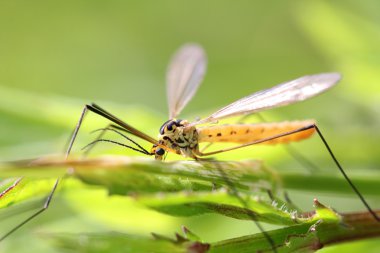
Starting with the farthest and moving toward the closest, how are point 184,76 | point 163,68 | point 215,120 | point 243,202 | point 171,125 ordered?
point 163,68 < point 184,76 < point 171,125 < point 215,120 < point 243,202

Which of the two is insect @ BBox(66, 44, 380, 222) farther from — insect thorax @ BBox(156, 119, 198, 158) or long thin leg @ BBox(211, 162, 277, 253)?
long thin leg @ BBox(211, 162, 277, 253)

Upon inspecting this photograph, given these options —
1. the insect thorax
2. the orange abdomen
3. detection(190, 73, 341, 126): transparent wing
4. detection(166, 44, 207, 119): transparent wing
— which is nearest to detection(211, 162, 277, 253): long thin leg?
detection(190, 73, 341, 126): transparent wing

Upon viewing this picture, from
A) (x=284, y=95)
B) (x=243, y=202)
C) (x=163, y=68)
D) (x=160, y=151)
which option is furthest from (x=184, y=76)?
(x=163, y=68)

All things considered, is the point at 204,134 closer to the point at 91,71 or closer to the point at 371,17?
the point at 371,17

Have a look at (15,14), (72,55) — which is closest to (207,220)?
(72,55)

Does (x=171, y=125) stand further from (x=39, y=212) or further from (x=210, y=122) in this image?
(x=39, y=212)

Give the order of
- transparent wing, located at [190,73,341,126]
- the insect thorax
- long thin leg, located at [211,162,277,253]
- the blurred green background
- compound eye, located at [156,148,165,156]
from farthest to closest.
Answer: the blurred green background → the insect thorax → compound eye, located at [156,148,165,156] → transparent wing, located at [190,73,341,126] → long thin leg, located at [211,162,277,253]
